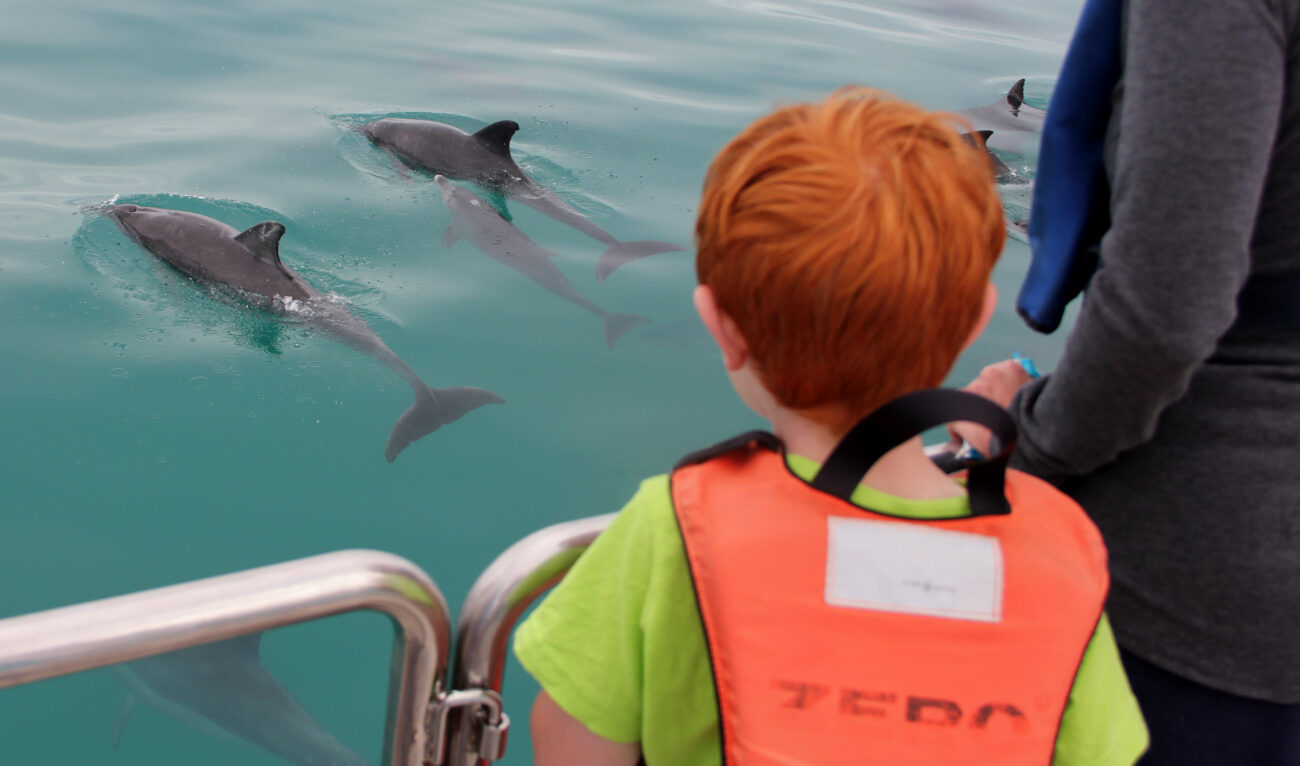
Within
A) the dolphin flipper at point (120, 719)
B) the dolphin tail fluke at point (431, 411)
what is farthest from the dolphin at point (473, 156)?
the dolphin flipper at point (120, 719)

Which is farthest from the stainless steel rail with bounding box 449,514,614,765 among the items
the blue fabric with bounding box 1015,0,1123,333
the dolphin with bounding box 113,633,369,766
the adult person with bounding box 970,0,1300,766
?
the blue fabric with bounding box 1015,0,1123,333

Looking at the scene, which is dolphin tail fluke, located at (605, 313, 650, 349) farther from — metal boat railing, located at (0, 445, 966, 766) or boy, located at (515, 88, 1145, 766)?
boy, located at (515, 88, 1145, 766)

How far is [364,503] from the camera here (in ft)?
12.7

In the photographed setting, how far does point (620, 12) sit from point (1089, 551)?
35.1 ft

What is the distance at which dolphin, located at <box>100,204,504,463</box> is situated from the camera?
14.3 ft

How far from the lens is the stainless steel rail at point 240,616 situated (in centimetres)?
Result: 125

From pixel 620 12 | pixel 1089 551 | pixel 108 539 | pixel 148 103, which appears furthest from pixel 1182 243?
pixel 620 12

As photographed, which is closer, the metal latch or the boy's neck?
the boy's neck

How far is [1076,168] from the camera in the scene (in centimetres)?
169

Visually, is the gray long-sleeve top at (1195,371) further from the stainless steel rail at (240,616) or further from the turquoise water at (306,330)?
the stainless steel rail at (240,616)

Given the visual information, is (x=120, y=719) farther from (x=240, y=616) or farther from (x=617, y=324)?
(x=617, y=324)

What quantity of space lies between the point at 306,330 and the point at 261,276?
41cm

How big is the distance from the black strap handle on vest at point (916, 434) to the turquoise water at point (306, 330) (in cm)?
47

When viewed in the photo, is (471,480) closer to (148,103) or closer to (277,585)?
(277,585)
